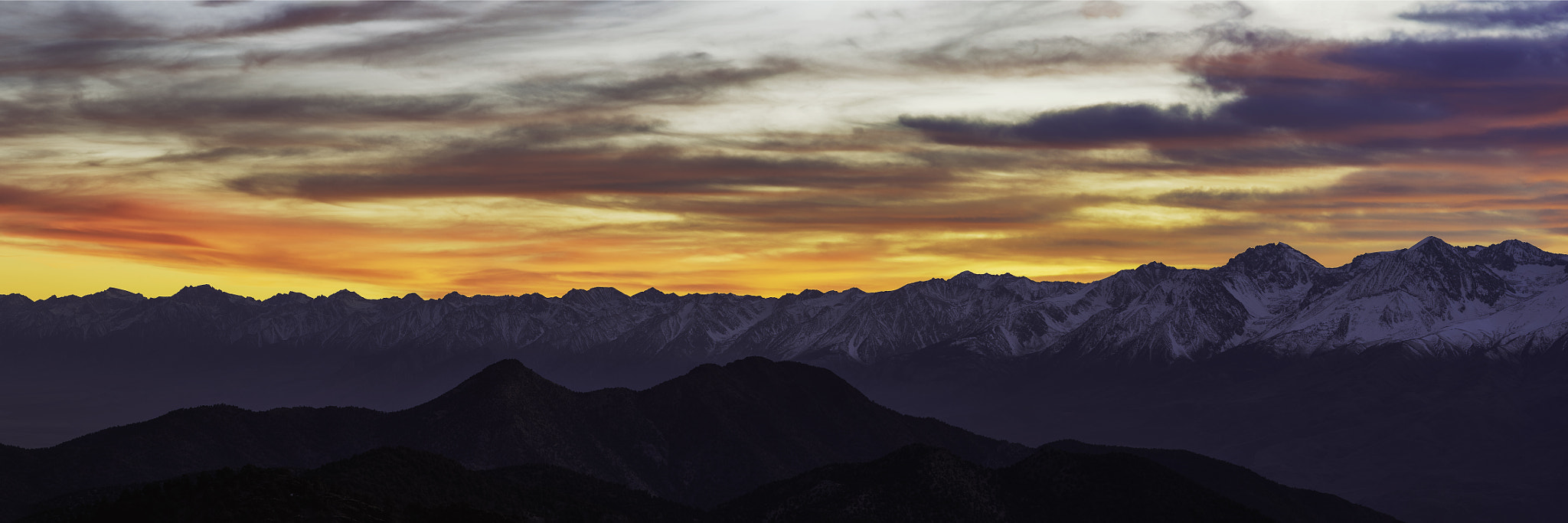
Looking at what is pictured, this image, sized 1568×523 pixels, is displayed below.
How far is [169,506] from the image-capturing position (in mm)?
199750

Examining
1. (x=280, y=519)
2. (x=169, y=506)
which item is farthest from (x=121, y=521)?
(x=280, y=519)

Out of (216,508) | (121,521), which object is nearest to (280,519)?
(216,508)

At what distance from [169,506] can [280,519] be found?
52.5 feet

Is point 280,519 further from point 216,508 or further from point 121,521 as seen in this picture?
point 121,521

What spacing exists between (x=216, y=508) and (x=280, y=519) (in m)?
8.62

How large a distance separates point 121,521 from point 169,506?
7.00 m

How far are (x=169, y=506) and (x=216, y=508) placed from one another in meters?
7.88

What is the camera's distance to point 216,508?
198 metres

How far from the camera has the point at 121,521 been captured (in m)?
200

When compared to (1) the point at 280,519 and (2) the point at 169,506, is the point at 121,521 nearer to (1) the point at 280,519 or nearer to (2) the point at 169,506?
(2) the point at 169,506
